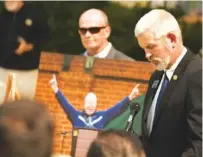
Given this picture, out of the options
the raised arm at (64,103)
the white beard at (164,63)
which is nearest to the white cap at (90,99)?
the raised arm at (64,103)

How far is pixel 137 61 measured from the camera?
4.22 meters

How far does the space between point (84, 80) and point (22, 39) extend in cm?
52

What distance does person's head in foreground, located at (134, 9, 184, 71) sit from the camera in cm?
292

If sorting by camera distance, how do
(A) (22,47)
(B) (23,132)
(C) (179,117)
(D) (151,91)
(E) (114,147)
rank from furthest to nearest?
(A) (22,47)
(D) (151,91)
(C) (179,117)
(E) (114,147)
(B) (23,132)

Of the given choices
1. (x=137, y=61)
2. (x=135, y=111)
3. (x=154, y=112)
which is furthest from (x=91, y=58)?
(x=154, y=112)

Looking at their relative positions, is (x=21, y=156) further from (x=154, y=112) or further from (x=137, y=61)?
(x=137, y=61)

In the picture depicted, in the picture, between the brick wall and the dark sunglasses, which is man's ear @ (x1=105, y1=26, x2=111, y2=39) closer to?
the dark sunglasses

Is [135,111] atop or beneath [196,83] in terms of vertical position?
beneath

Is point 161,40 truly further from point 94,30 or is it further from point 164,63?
point 94,30

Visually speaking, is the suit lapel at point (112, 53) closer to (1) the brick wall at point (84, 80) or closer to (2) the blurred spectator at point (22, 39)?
(1) the brick wall at point (84, 80)

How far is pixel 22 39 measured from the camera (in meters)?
4.38

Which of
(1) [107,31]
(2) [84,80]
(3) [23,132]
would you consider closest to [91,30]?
(1) [107,31]

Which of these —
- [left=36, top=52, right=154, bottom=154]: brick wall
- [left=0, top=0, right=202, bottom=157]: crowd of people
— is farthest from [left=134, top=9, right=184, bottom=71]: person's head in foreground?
[left=36, top=52, right=154, bottom=154]: brick wall

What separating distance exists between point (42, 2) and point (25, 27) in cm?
21
